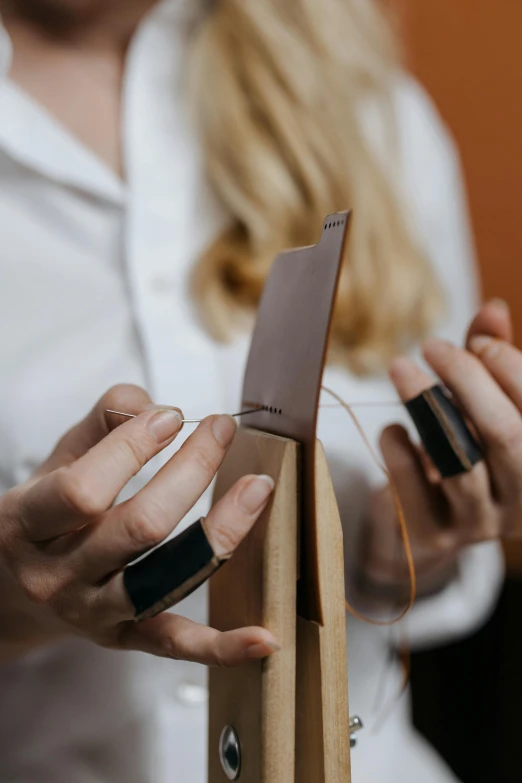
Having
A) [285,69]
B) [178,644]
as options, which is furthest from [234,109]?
[178,644]

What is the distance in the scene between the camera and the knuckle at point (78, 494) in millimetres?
195

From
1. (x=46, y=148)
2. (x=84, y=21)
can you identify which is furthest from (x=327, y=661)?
(x=84, y=21)

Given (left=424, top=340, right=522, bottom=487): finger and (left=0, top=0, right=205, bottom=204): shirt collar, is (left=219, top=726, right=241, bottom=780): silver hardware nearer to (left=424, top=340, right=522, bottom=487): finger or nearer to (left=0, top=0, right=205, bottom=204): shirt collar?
(left=424, top=340, right=522, bottom=487): finger

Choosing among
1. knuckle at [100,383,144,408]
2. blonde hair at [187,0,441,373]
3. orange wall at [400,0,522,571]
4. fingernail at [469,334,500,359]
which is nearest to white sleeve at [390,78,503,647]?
blonde hair at [187,0,441,373]

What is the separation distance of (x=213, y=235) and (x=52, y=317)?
141 millimetres

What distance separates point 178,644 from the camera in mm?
222

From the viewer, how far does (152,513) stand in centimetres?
20

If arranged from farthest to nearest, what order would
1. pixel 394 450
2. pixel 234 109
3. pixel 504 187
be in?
pixel 504 187 < pixel 234 109 < pixel 394 450

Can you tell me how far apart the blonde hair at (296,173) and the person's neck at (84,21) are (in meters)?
0.06

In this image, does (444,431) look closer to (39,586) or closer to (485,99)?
(39,586)

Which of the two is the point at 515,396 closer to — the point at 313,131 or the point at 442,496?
the point at 442,496

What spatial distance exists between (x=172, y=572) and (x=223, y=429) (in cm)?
5

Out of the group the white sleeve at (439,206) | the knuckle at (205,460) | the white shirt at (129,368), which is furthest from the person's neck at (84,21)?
the knuckle at (205,460)

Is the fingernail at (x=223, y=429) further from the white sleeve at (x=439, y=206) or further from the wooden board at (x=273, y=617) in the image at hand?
the white sleeve at (x=439, y=206)
